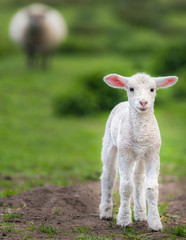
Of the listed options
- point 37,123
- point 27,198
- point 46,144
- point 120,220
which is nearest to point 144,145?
point 120,220

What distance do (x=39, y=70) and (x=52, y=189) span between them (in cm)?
1575

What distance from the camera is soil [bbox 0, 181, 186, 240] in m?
4.86

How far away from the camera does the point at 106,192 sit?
553cm

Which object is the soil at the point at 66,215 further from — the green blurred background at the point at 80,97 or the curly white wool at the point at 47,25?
the curly white wool at the point at 47,25

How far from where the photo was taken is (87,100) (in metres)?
14.6

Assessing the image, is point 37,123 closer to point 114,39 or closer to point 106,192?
point 106,192

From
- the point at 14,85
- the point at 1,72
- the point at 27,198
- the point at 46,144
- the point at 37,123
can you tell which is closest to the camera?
the point at 27,198

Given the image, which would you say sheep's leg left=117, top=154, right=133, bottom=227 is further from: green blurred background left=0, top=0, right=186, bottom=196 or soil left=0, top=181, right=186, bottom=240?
green blurred background left=0, top=0, right=186, bottom=196

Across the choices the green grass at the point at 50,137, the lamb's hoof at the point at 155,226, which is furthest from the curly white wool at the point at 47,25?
the lamb's hoof at the point at 155,226

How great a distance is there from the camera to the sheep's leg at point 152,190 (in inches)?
192

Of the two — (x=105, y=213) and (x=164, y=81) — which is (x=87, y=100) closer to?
(x=105, y=213)

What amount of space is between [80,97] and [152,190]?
995cm

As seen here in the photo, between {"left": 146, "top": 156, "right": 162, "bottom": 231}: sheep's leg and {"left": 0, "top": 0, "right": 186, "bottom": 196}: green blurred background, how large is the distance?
254 cm

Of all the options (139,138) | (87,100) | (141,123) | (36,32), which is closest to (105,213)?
(139,138)
